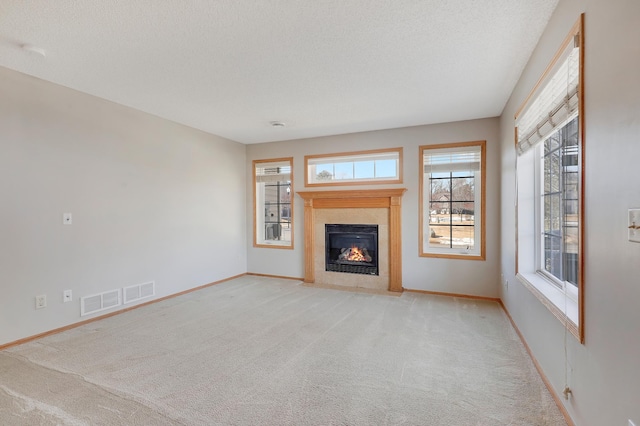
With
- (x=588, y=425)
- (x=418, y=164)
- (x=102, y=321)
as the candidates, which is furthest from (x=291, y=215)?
(x=588, y=425)

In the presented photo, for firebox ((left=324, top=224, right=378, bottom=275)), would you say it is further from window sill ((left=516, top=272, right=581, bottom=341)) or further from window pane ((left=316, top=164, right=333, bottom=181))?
window sill ((left=516, top=272, right=581, bottom=341))

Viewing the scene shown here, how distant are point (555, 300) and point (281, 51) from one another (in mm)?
2653

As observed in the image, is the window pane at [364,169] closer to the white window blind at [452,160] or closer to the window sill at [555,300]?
the white window blind at [452,160]

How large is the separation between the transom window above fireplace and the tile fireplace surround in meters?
0.24

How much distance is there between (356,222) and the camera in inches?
197

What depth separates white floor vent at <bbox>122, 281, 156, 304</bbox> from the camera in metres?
3.82

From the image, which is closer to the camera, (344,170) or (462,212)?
(462,212)

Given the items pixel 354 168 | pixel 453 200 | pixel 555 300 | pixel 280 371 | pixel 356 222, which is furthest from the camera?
pixel 354 168

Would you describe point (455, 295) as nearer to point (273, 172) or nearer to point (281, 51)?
point (273, 172)

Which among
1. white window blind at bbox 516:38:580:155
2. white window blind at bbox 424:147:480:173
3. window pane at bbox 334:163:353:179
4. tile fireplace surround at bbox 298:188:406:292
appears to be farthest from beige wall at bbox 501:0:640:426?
window pane at bbox 334:163:353:179

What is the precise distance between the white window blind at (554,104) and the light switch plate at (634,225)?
823 millimetres

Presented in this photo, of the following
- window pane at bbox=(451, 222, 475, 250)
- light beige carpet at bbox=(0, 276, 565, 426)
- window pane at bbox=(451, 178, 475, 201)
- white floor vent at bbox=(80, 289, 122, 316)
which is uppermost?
window pane at bbox=(451, 178, 475, 201)

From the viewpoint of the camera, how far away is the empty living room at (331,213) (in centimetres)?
167

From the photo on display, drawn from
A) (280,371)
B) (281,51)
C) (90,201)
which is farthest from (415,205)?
(90,201)
